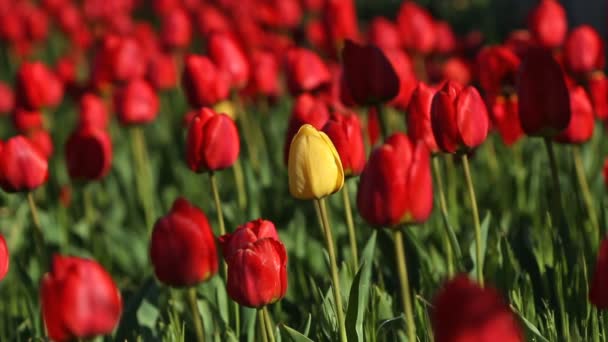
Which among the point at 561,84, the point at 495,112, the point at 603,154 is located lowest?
the point at 603,154

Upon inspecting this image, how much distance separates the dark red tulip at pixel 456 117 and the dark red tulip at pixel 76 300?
0.85 meters

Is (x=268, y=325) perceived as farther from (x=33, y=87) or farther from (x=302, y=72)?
(x=33, y=87)

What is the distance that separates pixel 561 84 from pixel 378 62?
0.55 meters

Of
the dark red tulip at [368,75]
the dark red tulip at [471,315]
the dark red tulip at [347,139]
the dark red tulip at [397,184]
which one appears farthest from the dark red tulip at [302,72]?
the dark red tulip at [471,315]

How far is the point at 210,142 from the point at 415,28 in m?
2.29

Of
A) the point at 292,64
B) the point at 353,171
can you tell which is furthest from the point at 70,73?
the point at 353,171

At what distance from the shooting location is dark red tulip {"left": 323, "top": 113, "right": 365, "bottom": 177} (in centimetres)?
230

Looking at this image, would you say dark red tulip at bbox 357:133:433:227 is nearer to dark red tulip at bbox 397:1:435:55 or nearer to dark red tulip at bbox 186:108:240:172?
dark red tulip at bbox 186:108:240:172

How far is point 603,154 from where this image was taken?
390 centimetres

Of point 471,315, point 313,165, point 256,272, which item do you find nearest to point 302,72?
point 313,165

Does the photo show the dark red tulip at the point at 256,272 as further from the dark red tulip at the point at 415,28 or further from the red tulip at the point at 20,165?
the dark red tulip at the point at 415,28

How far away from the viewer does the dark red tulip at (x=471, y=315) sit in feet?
3.85

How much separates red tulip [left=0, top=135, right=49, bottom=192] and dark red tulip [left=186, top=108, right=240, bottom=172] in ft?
1.44

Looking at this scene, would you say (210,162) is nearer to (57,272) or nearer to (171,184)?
(57,272)
